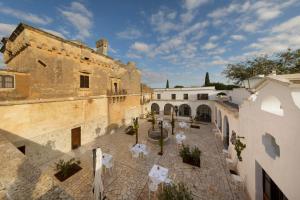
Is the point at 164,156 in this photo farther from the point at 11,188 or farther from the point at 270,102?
the point at 11,188

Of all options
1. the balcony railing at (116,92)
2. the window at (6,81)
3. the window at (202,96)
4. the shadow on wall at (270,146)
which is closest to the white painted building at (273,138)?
the shadow on wall at (270,146)

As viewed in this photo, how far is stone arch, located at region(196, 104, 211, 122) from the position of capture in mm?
23172

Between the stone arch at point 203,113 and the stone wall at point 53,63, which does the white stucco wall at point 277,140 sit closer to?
the stone wall at point 53,63

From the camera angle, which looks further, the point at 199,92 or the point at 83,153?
the point at 199,92

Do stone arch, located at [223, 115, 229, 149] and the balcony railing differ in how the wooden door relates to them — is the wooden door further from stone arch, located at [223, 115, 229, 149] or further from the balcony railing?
stone arch, located at [223, 115, 229, 149]

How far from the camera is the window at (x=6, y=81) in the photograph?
7.59 metres

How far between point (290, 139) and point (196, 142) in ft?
35.5

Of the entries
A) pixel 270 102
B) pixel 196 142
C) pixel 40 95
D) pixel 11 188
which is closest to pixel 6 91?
pixel 40 95

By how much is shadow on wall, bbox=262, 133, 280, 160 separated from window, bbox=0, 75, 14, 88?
14.0 metres

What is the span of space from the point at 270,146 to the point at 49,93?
13.8 m

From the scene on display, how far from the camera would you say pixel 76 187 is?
22.6 feet

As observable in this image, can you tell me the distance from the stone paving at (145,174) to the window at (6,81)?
6114 millimetres

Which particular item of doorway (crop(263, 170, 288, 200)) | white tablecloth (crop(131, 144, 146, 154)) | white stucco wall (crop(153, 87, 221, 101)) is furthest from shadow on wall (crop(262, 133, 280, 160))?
white stucco wall (crop(153, 87, 221, 101))

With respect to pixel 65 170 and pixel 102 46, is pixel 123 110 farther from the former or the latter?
pixel 65 170
